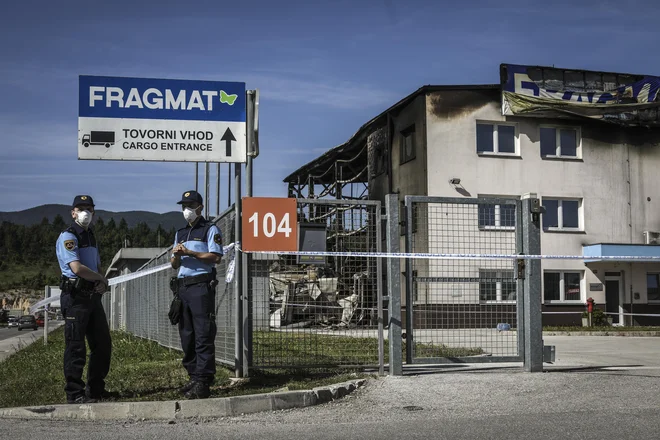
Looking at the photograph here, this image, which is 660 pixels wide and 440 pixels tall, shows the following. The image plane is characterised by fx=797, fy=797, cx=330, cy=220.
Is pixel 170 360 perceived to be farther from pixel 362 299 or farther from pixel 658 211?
pixel 658 211

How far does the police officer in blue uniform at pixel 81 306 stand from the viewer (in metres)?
7.47

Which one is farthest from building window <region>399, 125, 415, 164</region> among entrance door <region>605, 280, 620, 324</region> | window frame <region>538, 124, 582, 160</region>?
entrance door <region>605, 280, 620, 324</region>

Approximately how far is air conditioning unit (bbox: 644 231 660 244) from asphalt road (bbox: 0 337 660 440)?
78.2ft

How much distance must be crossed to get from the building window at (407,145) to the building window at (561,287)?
6.92 meters

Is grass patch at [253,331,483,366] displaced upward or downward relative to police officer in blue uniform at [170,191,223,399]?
downward

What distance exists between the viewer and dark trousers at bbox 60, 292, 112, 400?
294 inches

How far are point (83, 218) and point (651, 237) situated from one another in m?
28.1

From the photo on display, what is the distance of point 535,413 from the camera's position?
6.98 meters

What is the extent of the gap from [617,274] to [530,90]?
829 cm

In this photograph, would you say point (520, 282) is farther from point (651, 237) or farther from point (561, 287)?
point (651, 237)

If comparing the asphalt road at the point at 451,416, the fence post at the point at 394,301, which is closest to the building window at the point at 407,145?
the fence post at the point at 394,301

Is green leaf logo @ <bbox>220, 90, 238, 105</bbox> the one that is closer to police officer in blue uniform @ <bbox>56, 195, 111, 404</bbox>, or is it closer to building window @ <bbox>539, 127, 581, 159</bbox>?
police officer in blue uniform @ <bbox>56, 195, 111, 404</bbox>

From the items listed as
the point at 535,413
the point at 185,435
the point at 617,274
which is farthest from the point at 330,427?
the point at 617,274

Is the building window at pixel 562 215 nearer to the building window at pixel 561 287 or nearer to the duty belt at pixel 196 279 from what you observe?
the building window at pixel 561 287
